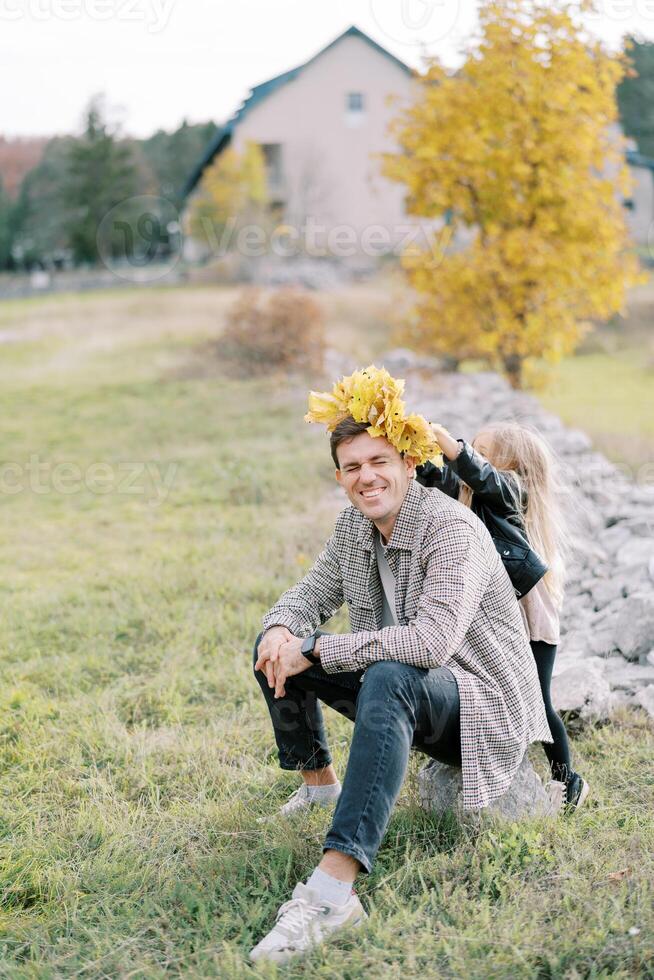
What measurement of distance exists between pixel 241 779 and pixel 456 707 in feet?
3.43

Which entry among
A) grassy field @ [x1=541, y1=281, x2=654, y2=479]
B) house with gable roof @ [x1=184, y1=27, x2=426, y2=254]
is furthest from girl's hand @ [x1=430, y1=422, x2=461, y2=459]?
house with gable roof @ [x1=184, y1=27, x2=426, y2=254]

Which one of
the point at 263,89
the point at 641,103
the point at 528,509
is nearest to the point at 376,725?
the point at 528,509

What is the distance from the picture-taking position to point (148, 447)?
10070 millimetres

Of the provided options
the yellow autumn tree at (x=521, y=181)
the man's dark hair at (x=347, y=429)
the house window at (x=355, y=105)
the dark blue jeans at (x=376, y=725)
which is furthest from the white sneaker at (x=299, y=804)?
the house window at (x=355, y=105)

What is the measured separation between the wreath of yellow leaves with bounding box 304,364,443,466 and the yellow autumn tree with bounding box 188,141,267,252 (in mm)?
31736

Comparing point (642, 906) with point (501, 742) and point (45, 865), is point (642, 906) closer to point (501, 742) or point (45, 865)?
point (501, 742)

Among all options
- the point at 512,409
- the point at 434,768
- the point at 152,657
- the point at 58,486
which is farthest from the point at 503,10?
the point at 434,768

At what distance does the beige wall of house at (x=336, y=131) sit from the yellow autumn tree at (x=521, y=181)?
26392mm

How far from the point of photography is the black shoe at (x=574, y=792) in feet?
10.4

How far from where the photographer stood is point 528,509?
342 cm

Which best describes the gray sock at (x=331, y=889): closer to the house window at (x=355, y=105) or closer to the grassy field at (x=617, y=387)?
the grassy field at (x=617, y=387)

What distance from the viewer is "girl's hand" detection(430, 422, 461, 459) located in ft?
9.99
